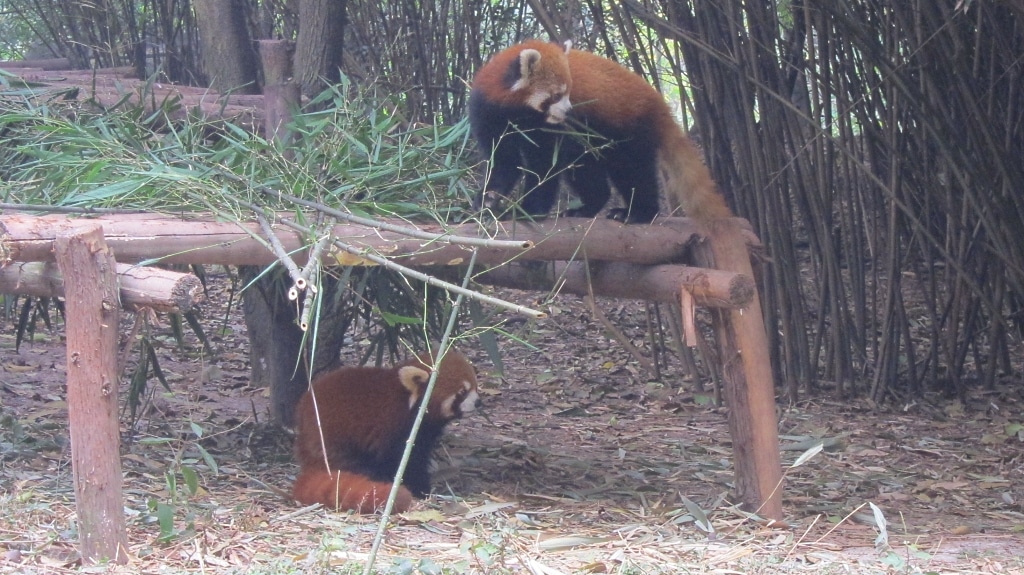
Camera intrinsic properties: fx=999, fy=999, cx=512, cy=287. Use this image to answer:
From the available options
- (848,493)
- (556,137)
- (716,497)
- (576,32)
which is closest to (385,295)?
(556,137)

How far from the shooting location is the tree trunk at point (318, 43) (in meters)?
4.55

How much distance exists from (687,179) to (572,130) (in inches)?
18.6

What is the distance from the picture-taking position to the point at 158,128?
4004 mm

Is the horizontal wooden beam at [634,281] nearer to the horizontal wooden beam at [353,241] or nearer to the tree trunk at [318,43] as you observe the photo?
the horizontal wooden beam at [353,241]

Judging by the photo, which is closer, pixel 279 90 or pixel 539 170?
pixel 539 170

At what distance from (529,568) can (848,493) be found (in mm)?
1869

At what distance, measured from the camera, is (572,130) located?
3.66 m

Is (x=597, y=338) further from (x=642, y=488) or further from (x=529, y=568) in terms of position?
(x=529, y=568)

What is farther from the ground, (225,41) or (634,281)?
(225,41)

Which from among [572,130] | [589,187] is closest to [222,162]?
[572,130]

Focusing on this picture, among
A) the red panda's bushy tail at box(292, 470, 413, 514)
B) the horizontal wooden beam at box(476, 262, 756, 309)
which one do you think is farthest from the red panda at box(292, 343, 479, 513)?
the horizontal wooden beam at box(476, 262, 756, 309)

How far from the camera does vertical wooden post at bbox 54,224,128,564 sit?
2.22 meters

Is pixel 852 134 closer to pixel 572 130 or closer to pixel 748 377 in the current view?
pixel 572 130

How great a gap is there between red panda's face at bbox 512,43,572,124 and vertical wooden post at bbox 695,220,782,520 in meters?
0.74
